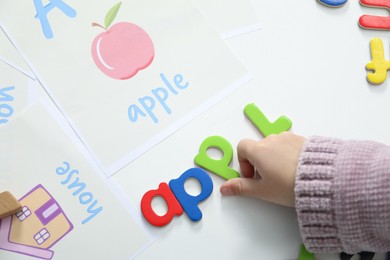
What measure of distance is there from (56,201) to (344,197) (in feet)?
1.15

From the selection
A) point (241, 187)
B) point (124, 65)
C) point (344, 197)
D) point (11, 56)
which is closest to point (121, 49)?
point (124, 65)

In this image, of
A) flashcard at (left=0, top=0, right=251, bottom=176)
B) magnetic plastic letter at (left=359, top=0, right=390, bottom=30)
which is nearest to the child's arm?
flashcard at (left=0, top=0, right=251, bottom=176)

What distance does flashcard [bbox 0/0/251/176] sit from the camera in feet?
1.87

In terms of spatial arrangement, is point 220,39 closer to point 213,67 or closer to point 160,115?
point 213,67

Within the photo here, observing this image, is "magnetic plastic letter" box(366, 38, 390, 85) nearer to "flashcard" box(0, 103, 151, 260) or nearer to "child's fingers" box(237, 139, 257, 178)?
"child's fingers" box(237, 139, 257, 178)

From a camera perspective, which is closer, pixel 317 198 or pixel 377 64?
pixel 317 198

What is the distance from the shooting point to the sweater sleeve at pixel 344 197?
478 mm

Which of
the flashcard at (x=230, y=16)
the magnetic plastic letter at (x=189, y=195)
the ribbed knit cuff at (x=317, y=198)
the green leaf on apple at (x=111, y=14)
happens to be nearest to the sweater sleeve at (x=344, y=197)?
the ribbed knit cuff at (x=317, y=198)

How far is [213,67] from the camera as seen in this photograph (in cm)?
62

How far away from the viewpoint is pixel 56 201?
53cm

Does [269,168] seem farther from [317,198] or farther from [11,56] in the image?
[11,56]

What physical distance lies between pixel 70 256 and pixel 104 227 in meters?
0.05

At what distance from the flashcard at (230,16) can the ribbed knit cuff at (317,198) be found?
230mm

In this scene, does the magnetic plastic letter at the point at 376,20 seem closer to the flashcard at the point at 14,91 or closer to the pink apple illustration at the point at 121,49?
the pink apple illustration at the point at 121,49
